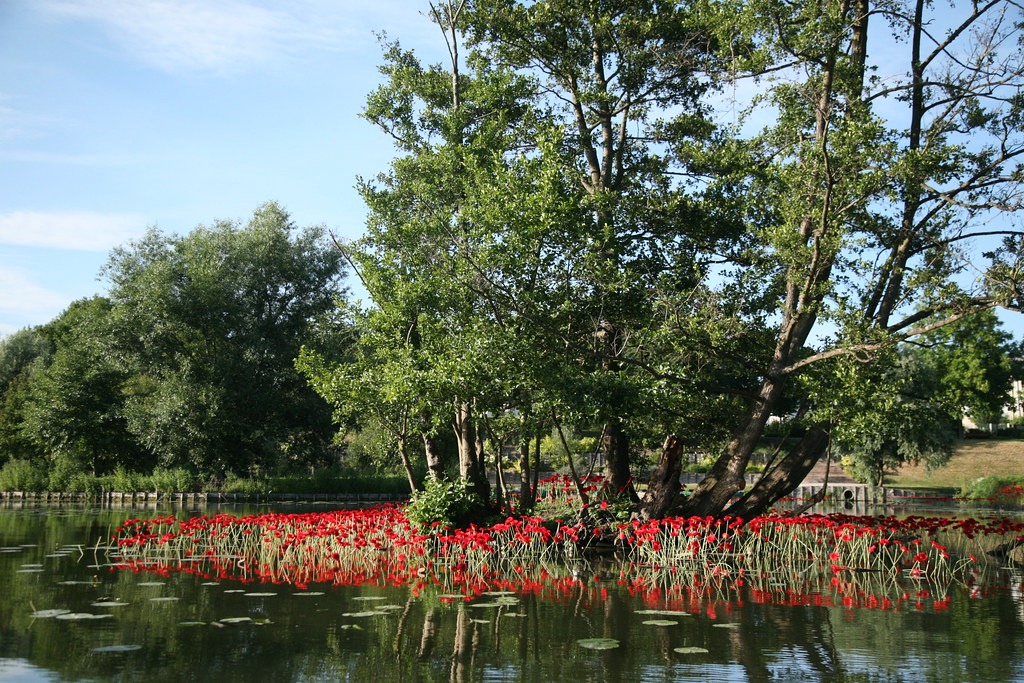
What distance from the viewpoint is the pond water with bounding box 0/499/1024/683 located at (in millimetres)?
6602

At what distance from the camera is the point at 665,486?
15.9m

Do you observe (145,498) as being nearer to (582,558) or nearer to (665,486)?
(582,558)

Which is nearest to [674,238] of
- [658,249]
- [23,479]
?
[658,249]

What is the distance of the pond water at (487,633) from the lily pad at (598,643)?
0.03m

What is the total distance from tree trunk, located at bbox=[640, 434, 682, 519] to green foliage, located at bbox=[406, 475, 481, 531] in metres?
3.21

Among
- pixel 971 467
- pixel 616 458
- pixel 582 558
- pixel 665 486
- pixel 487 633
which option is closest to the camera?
pixel 487 633

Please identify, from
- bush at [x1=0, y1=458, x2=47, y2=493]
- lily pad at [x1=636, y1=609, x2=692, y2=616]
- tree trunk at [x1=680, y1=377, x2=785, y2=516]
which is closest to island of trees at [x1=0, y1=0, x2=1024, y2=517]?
tree trunk at [x1=680, y1=377, x2=785, y2=516]

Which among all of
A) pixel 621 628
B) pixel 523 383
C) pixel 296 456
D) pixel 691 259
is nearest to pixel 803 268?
pixel 691 259

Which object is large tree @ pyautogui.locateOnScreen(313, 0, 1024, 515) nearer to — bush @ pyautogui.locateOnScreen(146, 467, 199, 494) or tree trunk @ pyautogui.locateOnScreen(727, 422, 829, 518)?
tree trunk @ pyautogui.locateOnScreen(727, 422, 829, 518)

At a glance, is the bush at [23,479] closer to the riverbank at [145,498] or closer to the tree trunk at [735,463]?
the riverbank at [145,498]

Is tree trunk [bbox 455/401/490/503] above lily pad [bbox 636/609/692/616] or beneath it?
above

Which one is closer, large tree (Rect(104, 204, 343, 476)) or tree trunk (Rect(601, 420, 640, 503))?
tree trunk (Rect(601, 420, 640, 503))

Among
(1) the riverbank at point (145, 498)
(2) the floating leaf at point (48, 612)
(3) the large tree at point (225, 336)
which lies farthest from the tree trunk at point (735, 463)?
(3) the large tree at point (225, 336)

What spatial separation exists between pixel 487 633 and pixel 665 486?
8.39 m
